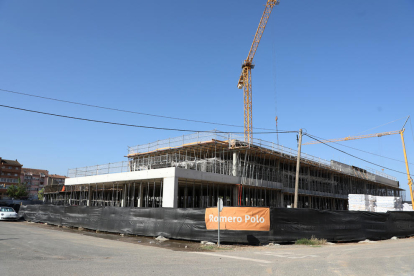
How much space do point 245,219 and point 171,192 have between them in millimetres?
9656

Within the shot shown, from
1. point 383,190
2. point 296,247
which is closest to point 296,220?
point 296,247

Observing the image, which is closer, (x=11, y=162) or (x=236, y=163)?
(x=236, y=163)

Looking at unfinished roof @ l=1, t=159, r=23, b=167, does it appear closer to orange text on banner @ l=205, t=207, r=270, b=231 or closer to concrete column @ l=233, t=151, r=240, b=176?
concrete column @ l=233, t=151, r=240, b=176

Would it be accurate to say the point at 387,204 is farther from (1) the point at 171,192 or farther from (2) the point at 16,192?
(2) the point at 16,192

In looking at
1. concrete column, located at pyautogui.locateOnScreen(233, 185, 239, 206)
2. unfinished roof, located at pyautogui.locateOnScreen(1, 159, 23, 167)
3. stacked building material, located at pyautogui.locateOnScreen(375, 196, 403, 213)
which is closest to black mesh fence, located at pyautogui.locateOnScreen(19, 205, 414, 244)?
stacked building material, located at pyautogui.locateOnScreen(375, 196, 403, 213)

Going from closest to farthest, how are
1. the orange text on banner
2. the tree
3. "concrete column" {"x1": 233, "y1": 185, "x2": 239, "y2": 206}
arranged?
the orange text on banner → "concrete column" {"x1": 233, "y1": 185, "x2": 239, "y2": 206} → the tree

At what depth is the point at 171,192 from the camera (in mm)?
24141

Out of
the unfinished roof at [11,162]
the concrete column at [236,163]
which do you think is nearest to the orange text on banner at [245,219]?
the concrete column at [236,163]

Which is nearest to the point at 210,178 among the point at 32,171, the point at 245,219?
the point at 245,219

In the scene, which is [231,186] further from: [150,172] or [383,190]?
[383,190]

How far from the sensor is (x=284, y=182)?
128ft

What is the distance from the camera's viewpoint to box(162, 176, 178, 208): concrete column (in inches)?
945

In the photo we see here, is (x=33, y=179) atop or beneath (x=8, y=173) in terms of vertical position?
beneath

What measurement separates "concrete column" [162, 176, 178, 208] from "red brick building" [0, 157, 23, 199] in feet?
344
